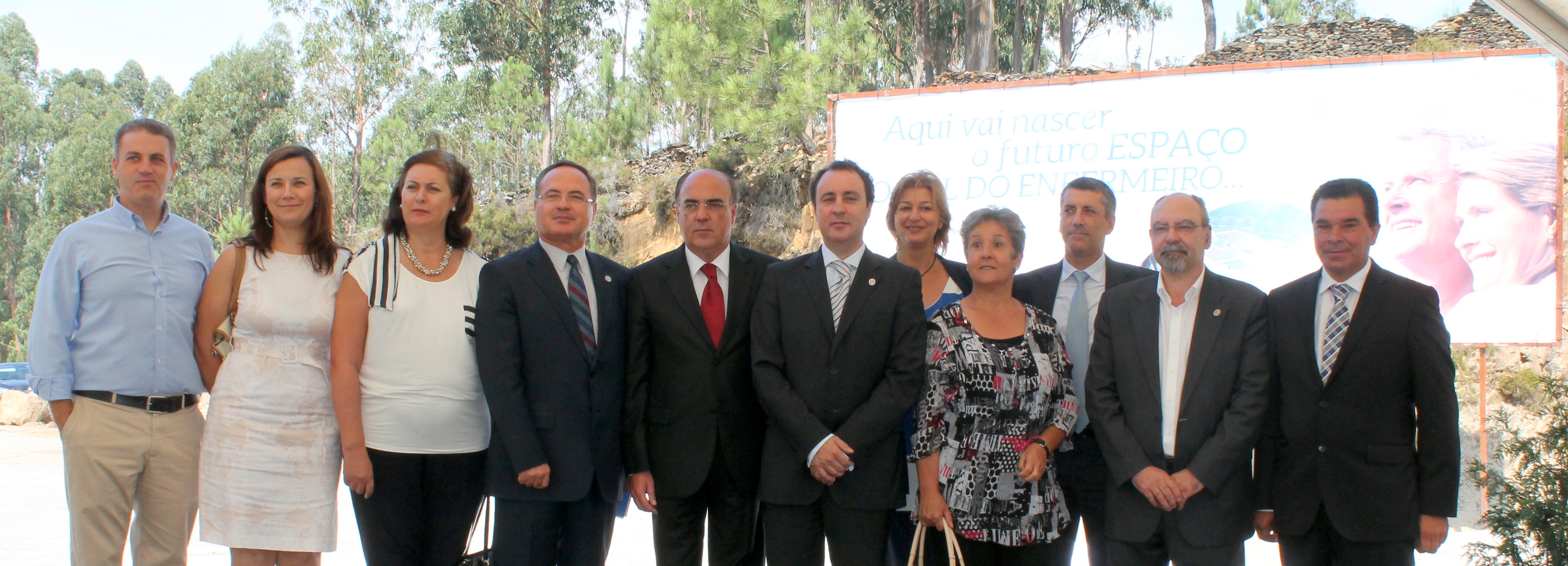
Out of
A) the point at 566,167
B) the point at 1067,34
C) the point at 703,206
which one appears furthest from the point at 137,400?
the point at 1067,34

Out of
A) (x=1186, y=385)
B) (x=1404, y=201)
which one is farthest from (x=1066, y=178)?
(x=1186, y=385)

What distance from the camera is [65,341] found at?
9.37ft

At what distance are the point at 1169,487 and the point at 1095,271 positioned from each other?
817mm

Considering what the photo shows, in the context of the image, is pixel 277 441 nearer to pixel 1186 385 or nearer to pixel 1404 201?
pixel 1186 385

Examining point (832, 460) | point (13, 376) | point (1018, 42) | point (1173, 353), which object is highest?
point (1018, 42)

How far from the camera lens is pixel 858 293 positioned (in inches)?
108

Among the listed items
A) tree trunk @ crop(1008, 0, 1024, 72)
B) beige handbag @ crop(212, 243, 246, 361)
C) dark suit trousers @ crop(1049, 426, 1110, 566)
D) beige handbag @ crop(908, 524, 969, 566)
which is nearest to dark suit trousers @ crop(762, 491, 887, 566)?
beige handbag @ crop(908, 524, 969, 566)

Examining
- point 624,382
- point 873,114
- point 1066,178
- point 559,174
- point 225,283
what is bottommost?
point 624,382

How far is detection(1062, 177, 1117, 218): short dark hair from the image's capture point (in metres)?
3.19

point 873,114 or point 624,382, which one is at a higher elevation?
Result: point 873,114

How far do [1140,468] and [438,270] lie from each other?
2.03 m

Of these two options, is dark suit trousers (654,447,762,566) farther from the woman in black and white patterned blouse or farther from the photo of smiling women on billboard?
the photo of smiling women on billboard

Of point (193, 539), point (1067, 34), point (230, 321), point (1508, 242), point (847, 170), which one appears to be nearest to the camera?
point (230, 321)

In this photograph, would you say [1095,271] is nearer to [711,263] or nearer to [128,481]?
[711,263]
